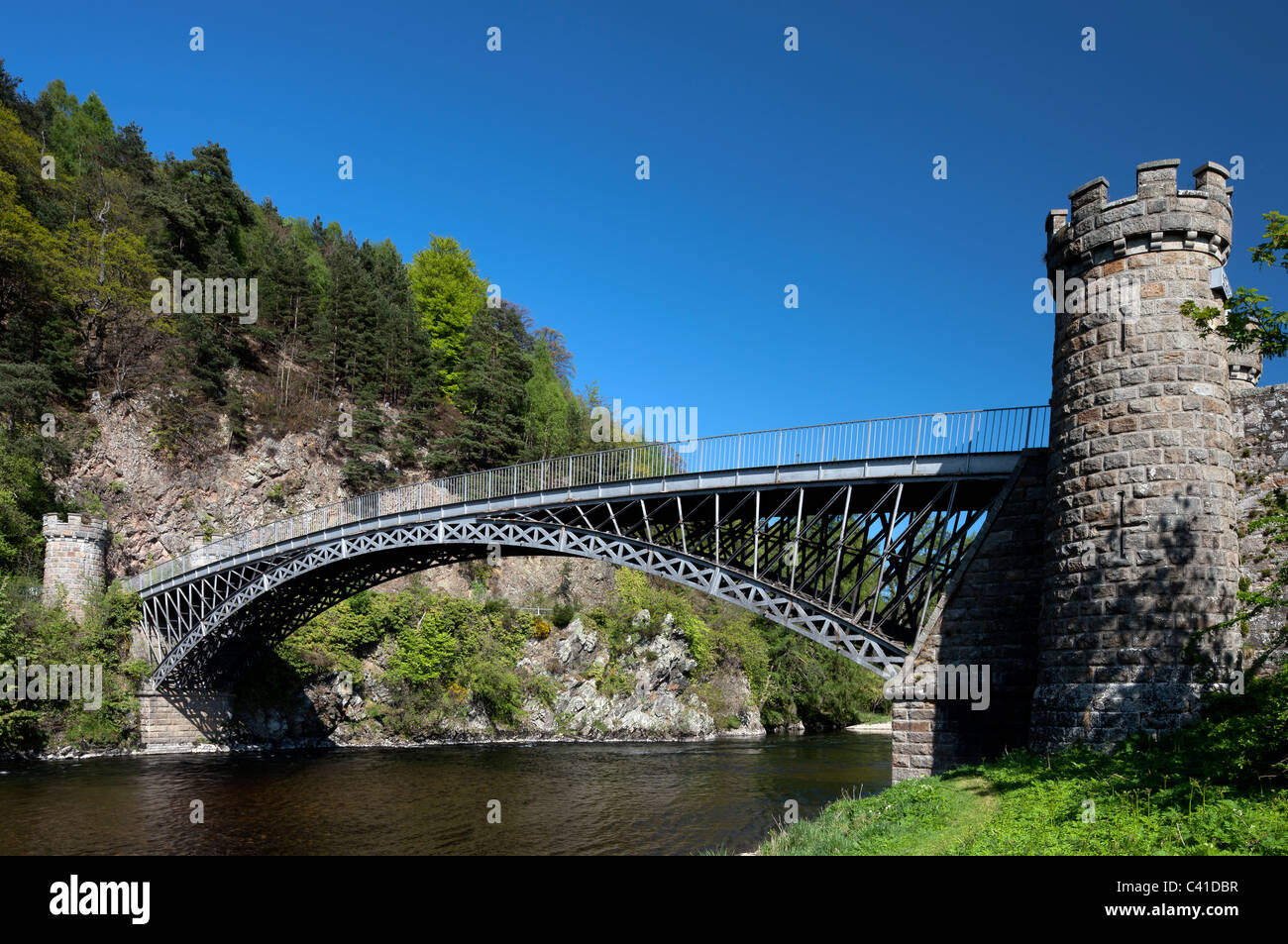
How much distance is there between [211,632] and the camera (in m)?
31.6

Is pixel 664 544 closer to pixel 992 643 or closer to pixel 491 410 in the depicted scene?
pixel 992 643

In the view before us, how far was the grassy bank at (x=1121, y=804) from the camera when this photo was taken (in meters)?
8.16

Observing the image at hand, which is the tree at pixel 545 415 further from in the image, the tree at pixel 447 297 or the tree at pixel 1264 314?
the tree at pixel 1264 314

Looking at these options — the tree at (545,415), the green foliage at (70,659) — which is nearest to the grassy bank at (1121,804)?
the green foliage at (70,659)

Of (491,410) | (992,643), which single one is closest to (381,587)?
(491,410)

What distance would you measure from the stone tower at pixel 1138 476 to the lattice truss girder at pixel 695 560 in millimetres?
3804

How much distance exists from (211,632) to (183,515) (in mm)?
10360

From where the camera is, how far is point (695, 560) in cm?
2142

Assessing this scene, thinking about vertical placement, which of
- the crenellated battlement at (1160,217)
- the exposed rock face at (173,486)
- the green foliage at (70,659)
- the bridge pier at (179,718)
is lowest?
the bridge pier at (179,718)

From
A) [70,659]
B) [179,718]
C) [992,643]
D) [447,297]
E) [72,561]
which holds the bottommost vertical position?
[179,718]

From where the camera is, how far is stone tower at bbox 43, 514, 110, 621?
1212 inches

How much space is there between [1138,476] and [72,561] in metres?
36.6

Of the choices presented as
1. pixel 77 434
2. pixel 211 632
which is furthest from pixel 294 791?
pixel 77 434
